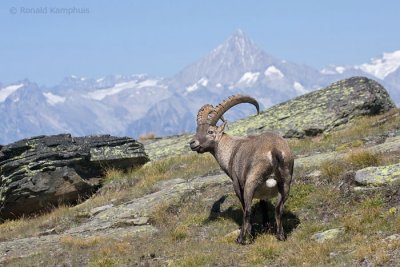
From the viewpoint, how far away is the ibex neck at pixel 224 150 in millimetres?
17828

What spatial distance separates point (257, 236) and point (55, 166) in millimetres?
13737

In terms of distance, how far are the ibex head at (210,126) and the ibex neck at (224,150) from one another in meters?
0.17

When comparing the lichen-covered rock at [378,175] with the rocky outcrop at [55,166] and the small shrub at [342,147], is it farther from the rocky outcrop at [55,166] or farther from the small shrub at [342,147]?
the rocky outcrop at [55,166]

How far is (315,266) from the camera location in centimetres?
1259

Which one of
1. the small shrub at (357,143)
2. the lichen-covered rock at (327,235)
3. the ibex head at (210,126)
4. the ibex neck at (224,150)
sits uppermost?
the ibex head at (210,126)

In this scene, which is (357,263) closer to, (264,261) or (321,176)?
(264,261)

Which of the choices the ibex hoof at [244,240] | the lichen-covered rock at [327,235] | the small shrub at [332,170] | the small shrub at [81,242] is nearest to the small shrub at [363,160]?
the small shrub at [332,170]

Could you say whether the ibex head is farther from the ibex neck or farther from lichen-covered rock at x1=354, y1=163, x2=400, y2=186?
lichen-covered rock at x1=354, y1=163, x2=400, y2=186

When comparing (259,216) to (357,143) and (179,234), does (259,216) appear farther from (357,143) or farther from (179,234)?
(357,143)

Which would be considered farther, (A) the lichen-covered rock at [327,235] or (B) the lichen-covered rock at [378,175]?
(B) the lichen-covered rock at [378,175]

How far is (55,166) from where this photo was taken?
2683 cm

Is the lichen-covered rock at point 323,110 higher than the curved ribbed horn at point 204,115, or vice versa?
the curved ribbed horn at point 204,115

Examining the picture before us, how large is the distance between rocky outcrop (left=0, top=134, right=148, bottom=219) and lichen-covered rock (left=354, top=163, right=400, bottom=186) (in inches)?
549

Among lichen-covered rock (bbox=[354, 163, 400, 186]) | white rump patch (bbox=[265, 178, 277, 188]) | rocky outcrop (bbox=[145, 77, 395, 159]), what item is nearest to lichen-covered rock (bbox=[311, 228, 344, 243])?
white rump patch (bbox=[265, 178, 277, 188])
